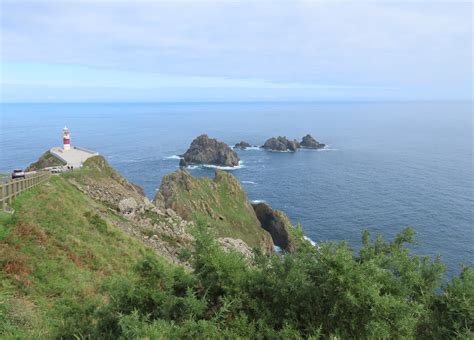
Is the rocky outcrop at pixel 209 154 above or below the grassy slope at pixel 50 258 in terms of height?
below

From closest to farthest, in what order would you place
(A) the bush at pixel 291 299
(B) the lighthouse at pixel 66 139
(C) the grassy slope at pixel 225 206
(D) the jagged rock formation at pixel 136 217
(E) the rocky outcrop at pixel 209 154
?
(A) the bush at pixel 291 299 < (D) the jagged rock formation at pixel 136 217 < (B) the lighthouse at pixel 66 139 < (C) the grassy slope at pixel 225 206 < (E) the rocky outcrop at pixel 209 154

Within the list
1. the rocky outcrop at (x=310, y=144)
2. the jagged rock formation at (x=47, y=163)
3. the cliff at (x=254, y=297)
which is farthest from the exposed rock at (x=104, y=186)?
the rocky outcrop at (x=310, y=144)

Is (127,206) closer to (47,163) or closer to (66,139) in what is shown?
(47,163)

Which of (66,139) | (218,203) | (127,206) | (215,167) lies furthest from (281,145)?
(127,206)

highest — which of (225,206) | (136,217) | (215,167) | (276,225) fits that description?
(136,217)

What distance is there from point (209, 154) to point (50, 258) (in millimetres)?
Result: 94542

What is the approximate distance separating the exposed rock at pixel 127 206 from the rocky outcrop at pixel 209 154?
73.8 metres

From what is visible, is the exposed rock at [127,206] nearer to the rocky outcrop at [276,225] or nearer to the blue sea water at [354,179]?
the blue sea water at [354,179]

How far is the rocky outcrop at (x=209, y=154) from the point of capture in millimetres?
106562

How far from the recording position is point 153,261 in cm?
1023

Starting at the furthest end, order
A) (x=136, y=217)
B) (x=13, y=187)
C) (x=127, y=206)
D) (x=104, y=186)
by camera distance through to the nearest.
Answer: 1. (x=104, y=186)
2. (x=127, y=206)
3. (x=136, y=217)
4. (x=13, y=187)

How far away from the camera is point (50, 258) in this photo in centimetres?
1510

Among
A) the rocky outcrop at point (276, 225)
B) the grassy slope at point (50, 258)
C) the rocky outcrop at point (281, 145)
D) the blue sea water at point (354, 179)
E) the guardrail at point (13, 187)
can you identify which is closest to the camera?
the grassy slope at point (50, 258)

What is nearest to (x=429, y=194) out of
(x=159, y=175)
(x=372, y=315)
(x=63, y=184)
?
(x=159, y=175)
